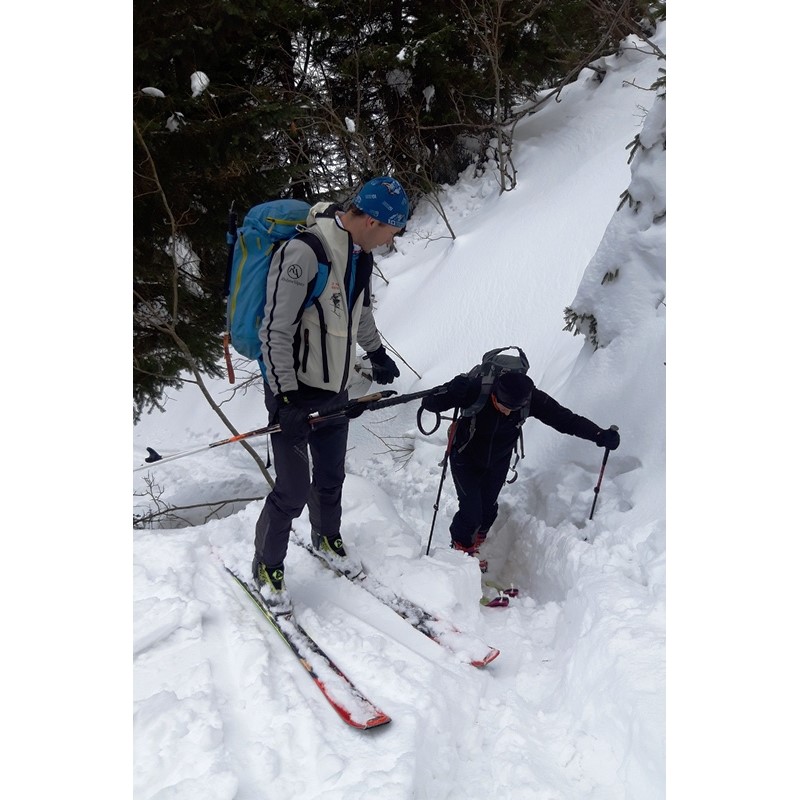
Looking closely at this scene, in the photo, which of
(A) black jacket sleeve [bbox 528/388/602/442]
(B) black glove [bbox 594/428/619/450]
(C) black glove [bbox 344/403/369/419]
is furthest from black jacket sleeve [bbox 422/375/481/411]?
(B) black glove [bbox 594/428/619/450]

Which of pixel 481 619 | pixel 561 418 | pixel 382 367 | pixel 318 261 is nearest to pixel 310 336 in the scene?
pixel 318 261

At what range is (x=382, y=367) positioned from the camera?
3857 mm

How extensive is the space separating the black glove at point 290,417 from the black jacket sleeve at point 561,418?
184 centimetres

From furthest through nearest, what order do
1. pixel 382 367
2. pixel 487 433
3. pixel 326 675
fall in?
pixel 487 433, pixel 382 367, pixel 326 675

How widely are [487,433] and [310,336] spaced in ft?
5.64

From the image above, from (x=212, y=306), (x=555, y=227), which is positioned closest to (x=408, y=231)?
(x=555, y=227)

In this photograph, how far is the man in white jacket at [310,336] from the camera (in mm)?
2951

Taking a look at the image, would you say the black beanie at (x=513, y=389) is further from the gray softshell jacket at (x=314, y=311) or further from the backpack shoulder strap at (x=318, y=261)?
the backpack shoulder strap at (x=318, y=261)

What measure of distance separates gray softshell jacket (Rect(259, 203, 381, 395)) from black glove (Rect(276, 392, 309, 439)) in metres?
0.06

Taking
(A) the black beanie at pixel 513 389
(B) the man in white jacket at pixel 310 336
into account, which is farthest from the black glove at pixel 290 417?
(A) the black beanie at pixel 513 389

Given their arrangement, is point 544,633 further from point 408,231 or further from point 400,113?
point 400,113

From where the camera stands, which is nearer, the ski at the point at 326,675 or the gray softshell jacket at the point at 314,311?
the ski at the point at 326,675

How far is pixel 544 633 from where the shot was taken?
11.7 ft

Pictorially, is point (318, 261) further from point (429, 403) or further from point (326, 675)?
point (326, 675)
